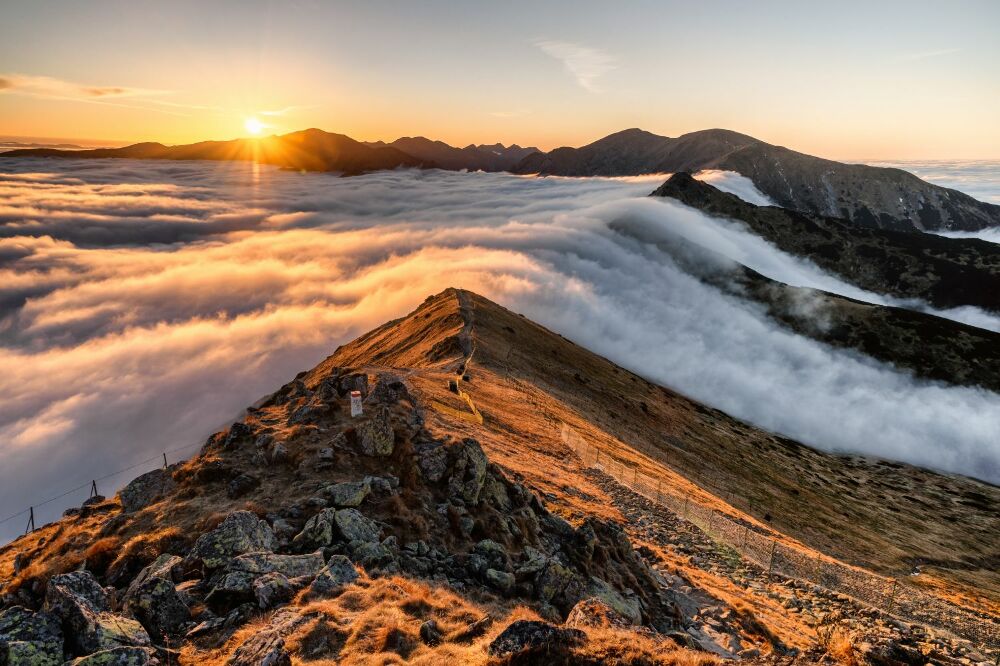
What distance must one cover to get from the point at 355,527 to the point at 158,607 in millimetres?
6168

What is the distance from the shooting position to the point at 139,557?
56.7 ft

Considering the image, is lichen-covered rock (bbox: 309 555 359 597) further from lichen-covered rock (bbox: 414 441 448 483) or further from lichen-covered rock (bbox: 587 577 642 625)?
lichen-covered rock (bbox: 587 577 642 625)

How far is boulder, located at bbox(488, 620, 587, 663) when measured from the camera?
11.1 meters

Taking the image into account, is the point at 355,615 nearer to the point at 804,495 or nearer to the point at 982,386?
the point at 804,495

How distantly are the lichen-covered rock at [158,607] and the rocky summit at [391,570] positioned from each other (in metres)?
0.05

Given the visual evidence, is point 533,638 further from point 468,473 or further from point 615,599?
point 468,473

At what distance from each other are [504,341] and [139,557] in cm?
6947

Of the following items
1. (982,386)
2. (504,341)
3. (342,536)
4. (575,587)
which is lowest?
(982,386)

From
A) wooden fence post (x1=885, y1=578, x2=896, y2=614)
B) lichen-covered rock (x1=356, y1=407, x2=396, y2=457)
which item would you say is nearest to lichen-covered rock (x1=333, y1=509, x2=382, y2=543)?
lichen-covered rock (x1=356, y1=407, x2=396, y2=457)

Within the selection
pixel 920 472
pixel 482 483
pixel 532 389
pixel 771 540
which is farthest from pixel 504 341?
pixel 920 472

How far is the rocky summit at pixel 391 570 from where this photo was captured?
12.3m

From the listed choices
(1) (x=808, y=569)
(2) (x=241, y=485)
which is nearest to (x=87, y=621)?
(2) (x=241, y=485)

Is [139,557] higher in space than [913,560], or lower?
higher

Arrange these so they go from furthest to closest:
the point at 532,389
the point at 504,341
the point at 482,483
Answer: the point at 504,341
the point at 532,389
the point at 482,483
